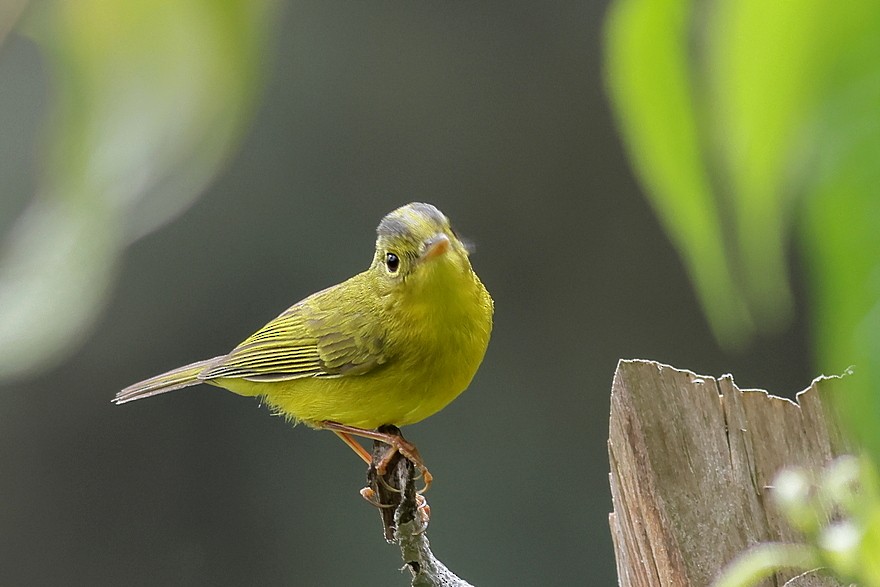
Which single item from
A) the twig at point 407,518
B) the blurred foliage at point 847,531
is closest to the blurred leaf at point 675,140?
the blurred foliage at point 847,531

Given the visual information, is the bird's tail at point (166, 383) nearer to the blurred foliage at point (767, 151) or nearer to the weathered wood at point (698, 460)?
the weathered wood at point (698, 460)

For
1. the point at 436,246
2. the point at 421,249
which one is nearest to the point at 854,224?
the point at 436,246

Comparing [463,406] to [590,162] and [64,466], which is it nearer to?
[590,162]

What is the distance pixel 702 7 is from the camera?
0.59 meters

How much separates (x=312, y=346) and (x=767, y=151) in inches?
139

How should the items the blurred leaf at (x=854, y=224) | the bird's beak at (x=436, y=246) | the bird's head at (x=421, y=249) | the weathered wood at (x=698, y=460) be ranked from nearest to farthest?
1. the blurred leaf at (x=854, y=224)
2. the weathered wood at (x=698, y=460)
3. the bird's beak at (x=436, y=246)
4. the bird's head at (x=421, y=249)

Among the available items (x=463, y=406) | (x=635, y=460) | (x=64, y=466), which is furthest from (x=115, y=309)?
(x=635, y=460)

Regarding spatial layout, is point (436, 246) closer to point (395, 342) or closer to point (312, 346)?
point (395, 342)

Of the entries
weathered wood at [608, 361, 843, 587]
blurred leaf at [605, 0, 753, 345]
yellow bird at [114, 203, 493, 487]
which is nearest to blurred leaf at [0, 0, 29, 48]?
blurred leaf at [605, 0, 753, 345]

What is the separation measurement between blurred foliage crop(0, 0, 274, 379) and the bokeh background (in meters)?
5.71

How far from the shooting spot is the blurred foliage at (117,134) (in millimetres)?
541

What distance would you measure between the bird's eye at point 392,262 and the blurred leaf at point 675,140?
112 inches

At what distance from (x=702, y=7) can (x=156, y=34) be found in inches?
12.6

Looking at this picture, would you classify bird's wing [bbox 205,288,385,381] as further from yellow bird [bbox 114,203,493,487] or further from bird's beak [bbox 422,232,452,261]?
bird's beak [bbox 422,232,452,261]
